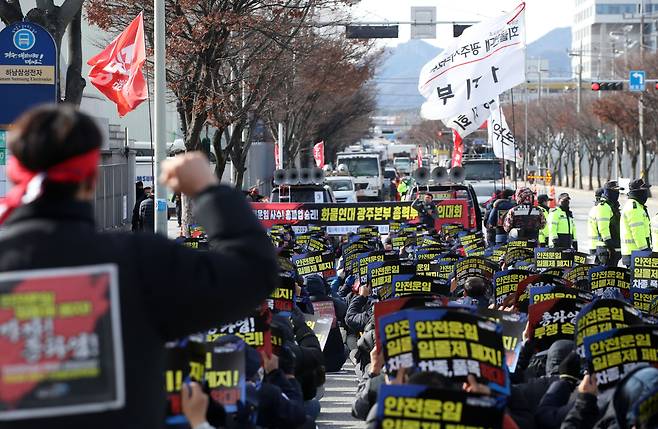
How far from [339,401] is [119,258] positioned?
8.57 metres

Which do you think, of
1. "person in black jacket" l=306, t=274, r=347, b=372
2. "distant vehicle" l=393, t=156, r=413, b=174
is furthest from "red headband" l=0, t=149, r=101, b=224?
"distant vehicle" l=393, t=156, r=413, b=174

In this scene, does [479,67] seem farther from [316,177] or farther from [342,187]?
[342,187]

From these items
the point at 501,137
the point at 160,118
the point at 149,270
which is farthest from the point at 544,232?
the point at 149,270

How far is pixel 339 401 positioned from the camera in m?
11.8

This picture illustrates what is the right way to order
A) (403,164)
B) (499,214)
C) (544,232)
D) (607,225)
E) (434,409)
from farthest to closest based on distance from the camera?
(403,164) < (499,214) < (544,232) < (607,225) < (434,409)

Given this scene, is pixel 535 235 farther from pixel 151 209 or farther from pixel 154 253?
pixel 154 253

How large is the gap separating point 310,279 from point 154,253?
10393 mm

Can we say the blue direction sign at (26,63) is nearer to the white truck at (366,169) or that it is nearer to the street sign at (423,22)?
the street sign at (423,22)

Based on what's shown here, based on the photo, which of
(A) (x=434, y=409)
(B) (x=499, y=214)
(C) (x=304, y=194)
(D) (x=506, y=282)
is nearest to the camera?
(A) (x=434, y=409)

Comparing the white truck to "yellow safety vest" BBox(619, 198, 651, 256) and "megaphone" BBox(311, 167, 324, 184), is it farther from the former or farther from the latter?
"yellow safety vest" BBox(619, 198, 651, 256)

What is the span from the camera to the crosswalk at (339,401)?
10703 millimetres

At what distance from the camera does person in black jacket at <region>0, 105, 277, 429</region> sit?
3.28 meters

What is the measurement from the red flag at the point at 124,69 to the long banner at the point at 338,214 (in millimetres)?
4935

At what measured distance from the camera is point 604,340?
667cm
